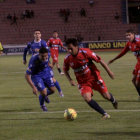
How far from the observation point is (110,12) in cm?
5197

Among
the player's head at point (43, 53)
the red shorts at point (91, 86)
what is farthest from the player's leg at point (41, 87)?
the red shorts at point (91, 86)

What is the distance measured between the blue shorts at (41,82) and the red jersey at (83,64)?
5.09 feet

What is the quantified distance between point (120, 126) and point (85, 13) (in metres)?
42.8

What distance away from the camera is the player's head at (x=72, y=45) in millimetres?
9391

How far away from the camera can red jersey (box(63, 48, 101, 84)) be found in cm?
964

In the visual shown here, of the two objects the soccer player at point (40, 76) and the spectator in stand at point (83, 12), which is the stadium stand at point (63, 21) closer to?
the spectator in stand at point (83, 12)

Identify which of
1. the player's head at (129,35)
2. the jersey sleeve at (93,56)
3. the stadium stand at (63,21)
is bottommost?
the stadium stand at (63,21)

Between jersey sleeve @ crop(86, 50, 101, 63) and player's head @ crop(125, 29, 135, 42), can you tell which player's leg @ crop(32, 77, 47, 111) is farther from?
player's head @ crop(125, 29, 135, 42)

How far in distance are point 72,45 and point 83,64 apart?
1.75ft

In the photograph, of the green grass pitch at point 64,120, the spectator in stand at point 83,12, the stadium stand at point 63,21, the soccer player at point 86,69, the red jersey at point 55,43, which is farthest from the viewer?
the spectator in stand at point 83,12

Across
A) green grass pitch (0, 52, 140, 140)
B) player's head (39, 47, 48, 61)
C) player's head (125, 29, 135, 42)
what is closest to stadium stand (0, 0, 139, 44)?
green grass pitch (0, 52, 140, 140)

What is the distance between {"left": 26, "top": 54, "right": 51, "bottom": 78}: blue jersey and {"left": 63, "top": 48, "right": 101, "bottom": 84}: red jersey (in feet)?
4.08

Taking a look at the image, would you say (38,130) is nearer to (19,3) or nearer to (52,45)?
(52,45)

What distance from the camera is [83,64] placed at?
9734 mm
